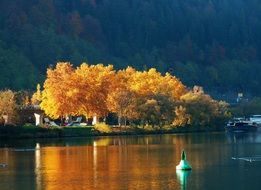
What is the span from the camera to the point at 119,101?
95.8 meters

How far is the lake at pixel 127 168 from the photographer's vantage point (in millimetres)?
38344

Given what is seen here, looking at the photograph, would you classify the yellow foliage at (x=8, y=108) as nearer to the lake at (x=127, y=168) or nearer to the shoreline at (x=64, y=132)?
the shoreline at (x=64, y=132)

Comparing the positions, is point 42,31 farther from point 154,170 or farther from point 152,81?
point 154,170

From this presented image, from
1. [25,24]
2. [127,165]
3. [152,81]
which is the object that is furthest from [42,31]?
[127,165]

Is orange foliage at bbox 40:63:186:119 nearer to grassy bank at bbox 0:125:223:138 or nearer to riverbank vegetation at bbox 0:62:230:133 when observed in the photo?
riverbank vegetation at bbox 0:62:230:133

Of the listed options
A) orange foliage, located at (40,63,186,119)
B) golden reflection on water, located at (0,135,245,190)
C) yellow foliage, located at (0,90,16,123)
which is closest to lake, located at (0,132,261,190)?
golden reflection on water, located at (0,135,245,190)

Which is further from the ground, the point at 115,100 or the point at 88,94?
the point at 88,94

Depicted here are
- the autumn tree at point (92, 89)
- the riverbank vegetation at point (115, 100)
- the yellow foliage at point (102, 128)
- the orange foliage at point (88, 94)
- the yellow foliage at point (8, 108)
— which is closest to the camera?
the yellow foliage at point (8, 108)

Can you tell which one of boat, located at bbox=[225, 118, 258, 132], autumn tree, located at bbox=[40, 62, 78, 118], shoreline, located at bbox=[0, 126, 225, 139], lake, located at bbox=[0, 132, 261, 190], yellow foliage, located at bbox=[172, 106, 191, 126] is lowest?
lake, located at bbox=[0, 132, 261, 190]

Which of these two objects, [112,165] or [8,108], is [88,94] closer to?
[8,108]

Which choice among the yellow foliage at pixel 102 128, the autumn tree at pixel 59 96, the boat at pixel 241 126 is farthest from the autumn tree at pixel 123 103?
the boat at pixel 241 126

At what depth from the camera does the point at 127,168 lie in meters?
46.1

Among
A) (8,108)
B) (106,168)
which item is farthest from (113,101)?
(106,168)

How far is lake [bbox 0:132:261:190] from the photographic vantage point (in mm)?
38344
